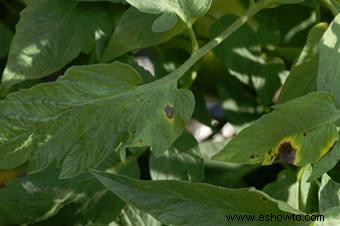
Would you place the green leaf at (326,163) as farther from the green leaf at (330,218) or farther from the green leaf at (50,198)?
the green leaf at (50,198)

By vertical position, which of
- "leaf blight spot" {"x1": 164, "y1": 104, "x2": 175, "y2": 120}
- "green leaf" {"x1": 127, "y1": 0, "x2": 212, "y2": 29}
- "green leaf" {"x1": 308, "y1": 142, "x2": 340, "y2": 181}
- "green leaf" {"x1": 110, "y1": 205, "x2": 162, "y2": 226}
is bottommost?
"green leaf" {"x1": 110, "y1": 205, "x2": 162, "y2": 226}

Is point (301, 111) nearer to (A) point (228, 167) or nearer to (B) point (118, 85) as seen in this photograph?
(B) point (118, 85)

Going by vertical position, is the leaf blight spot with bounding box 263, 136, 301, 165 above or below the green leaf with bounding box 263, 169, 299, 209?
above

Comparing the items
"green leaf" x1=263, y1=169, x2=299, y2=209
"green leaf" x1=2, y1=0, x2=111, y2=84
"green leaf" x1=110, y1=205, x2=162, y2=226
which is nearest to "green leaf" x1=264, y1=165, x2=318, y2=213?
"green leaf" x1=263, y1=169, x2=299, y2=209

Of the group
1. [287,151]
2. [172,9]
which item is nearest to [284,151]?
[287,151]

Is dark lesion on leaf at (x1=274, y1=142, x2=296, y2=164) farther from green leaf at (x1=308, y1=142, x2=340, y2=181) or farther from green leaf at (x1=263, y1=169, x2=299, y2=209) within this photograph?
green leaf at (x1=263, y1=169, x2=299, y2=209)
